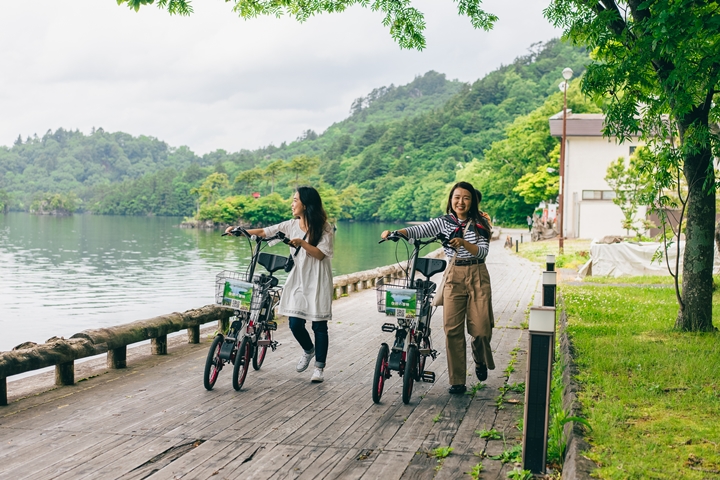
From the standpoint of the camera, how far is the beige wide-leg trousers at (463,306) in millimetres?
6277

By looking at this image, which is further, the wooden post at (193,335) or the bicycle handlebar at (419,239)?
the wooden post at (193,335)

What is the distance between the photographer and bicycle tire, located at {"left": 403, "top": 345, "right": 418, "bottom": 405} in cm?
596

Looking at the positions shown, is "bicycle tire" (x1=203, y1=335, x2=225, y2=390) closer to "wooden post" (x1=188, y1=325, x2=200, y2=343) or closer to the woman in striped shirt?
the woman in striped shirt

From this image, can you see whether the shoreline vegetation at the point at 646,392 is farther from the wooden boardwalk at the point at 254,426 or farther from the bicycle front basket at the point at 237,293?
the bicycle front basket at the point at 237,293

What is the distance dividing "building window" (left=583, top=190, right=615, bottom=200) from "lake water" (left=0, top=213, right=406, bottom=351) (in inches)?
548

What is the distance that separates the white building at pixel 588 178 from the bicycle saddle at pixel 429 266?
41975 mm

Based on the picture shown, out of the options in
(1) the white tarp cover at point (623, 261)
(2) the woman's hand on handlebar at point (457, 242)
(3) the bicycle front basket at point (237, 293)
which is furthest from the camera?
(1) the white tarp cover at point (623, 261)

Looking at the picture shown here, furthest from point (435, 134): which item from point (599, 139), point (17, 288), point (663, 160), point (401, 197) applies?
point (663, 160)

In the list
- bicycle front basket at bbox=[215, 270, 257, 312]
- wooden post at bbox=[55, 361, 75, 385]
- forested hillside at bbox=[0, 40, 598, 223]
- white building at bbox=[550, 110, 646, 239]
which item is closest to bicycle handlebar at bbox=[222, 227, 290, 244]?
bicycle front basket at bbox=[215, 270, 257, 312]

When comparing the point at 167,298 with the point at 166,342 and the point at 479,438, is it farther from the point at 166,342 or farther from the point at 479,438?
the point at 479,438

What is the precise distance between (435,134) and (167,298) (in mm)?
115479

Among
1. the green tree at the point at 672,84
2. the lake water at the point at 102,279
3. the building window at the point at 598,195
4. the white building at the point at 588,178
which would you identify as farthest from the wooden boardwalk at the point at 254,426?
the building window at the point at 598,195

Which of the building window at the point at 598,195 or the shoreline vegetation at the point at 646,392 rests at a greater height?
the building window at the point at 598,195

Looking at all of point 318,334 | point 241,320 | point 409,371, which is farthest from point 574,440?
point 241,320
